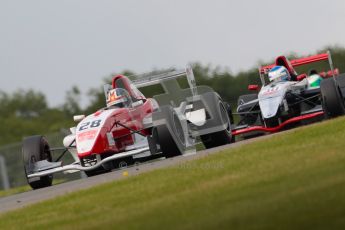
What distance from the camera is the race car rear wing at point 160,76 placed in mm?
21594

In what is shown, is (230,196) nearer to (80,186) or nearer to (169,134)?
(80,186)

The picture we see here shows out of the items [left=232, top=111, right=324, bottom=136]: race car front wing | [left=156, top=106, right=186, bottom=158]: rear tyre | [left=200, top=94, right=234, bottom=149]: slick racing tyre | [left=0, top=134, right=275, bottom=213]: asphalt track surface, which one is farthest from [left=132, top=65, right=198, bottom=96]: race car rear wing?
[left=0, top=134, right=275, bottom=213]: asphalt track surface

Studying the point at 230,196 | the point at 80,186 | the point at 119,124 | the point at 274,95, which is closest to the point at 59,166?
the point at 119,124

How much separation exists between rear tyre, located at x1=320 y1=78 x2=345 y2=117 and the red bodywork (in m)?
3.86

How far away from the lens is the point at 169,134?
61.5ft

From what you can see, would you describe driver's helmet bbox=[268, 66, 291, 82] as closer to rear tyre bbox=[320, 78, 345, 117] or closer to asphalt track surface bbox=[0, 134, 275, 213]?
rear tyre bbox=[320, 78, 345, 117]

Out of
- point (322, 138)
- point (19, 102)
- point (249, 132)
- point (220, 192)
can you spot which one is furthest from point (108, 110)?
point (19, 102)

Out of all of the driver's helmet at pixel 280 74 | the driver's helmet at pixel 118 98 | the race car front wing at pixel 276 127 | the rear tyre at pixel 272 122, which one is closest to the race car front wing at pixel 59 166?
the driver's helmet at pixel 118 98

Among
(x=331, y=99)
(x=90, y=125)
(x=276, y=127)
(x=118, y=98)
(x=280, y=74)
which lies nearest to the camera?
(x=90, y=125)

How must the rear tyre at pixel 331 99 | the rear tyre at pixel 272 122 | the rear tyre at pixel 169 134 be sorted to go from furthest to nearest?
1. the rear tyre at pixel 272 122
2. the rear tyre at pixel 331 99
3. the rear tyre at pixel 169 134

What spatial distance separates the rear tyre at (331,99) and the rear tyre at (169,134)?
3.25 m

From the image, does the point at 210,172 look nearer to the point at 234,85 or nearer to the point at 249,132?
the point at 249,132

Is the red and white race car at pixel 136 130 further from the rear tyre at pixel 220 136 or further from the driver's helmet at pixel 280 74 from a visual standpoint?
the driver's helmet at pixel 280 74

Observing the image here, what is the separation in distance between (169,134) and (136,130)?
Result: 1728 mm
